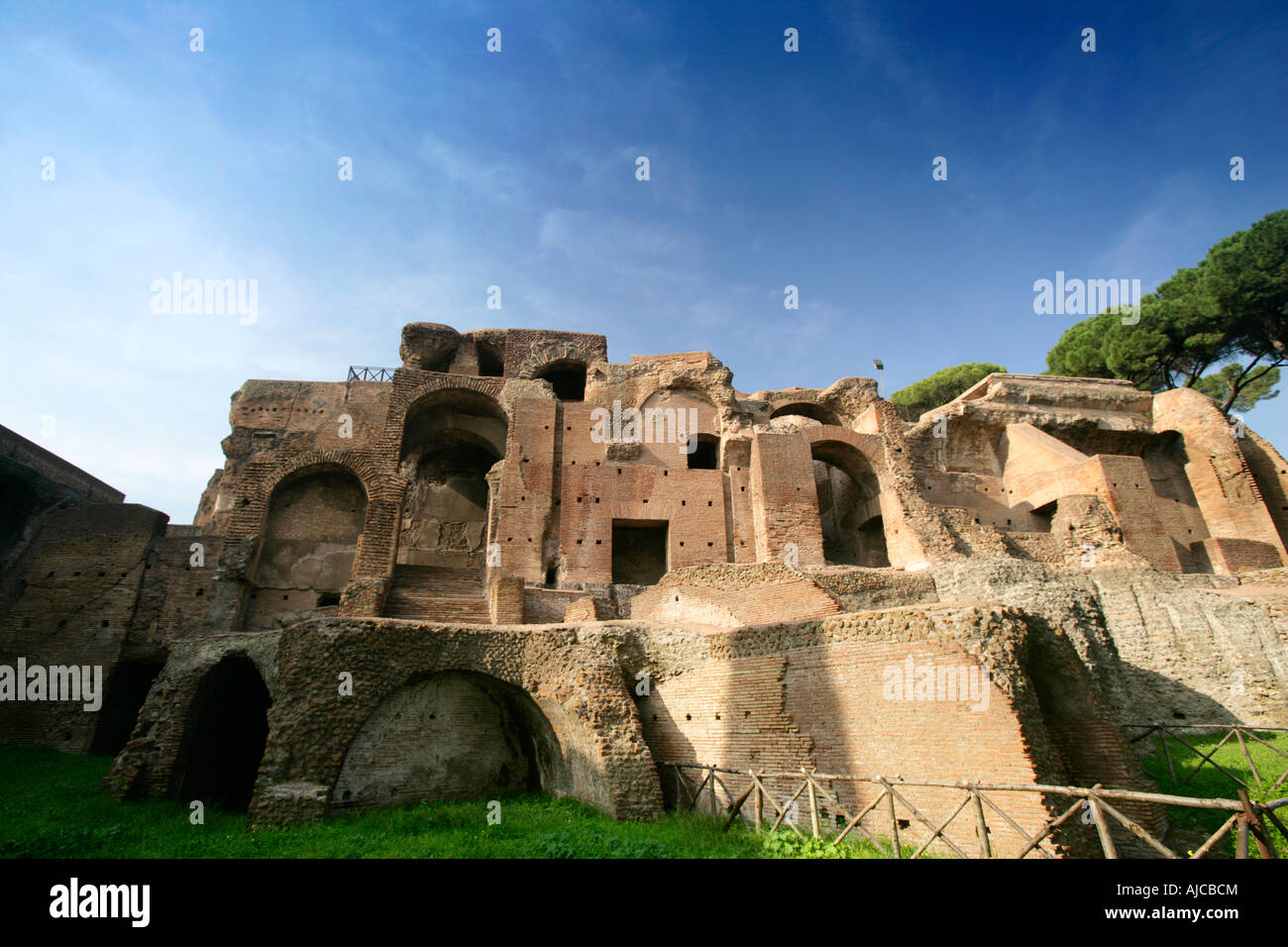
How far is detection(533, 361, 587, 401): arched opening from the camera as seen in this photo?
24.5m

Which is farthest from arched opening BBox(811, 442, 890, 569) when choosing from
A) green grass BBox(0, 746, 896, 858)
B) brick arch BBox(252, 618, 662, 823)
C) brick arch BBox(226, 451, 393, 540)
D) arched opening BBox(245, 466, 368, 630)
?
arched opening BBox(245, 466, 368, 630)

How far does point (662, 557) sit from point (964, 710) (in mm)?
13883

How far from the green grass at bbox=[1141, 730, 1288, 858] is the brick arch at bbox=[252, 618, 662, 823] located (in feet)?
24.5

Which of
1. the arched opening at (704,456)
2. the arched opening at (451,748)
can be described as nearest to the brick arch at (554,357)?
the arched opening at (704,456)

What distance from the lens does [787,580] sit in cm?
1380

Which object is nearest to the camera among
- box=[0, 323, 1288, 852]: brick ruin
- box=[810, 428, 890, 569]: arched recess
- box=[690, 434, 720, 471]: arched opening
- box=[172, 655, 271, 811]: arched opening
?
box=[0, 323, 1288, 852]: brick ruin

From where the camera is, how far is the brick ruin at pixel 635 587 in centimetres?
883

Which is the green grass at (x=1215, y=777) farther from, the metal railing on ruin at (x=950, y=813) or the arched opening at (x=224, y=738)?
the arched opening at (x=224, y=738)

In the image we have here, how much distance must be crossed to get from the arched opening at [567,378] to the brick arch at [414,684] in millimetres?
14841

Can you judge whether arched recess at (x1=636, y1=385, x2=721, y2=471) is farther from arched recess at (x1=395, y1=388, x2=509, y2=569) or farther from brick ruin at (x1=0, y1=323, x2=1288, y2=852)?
arched recess at (x1=395, y1=388, x2=509, y2=569)

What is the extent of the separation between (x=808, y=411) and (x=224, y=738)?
20.1 m

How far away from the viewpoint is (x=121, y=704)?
56.2 ft

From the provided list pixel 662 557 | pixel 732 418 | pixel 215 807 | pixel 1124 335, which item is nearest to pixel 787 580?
pixel 662 557

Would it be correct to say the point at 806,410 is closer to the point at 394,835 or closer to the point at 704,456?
the point at 704,456
